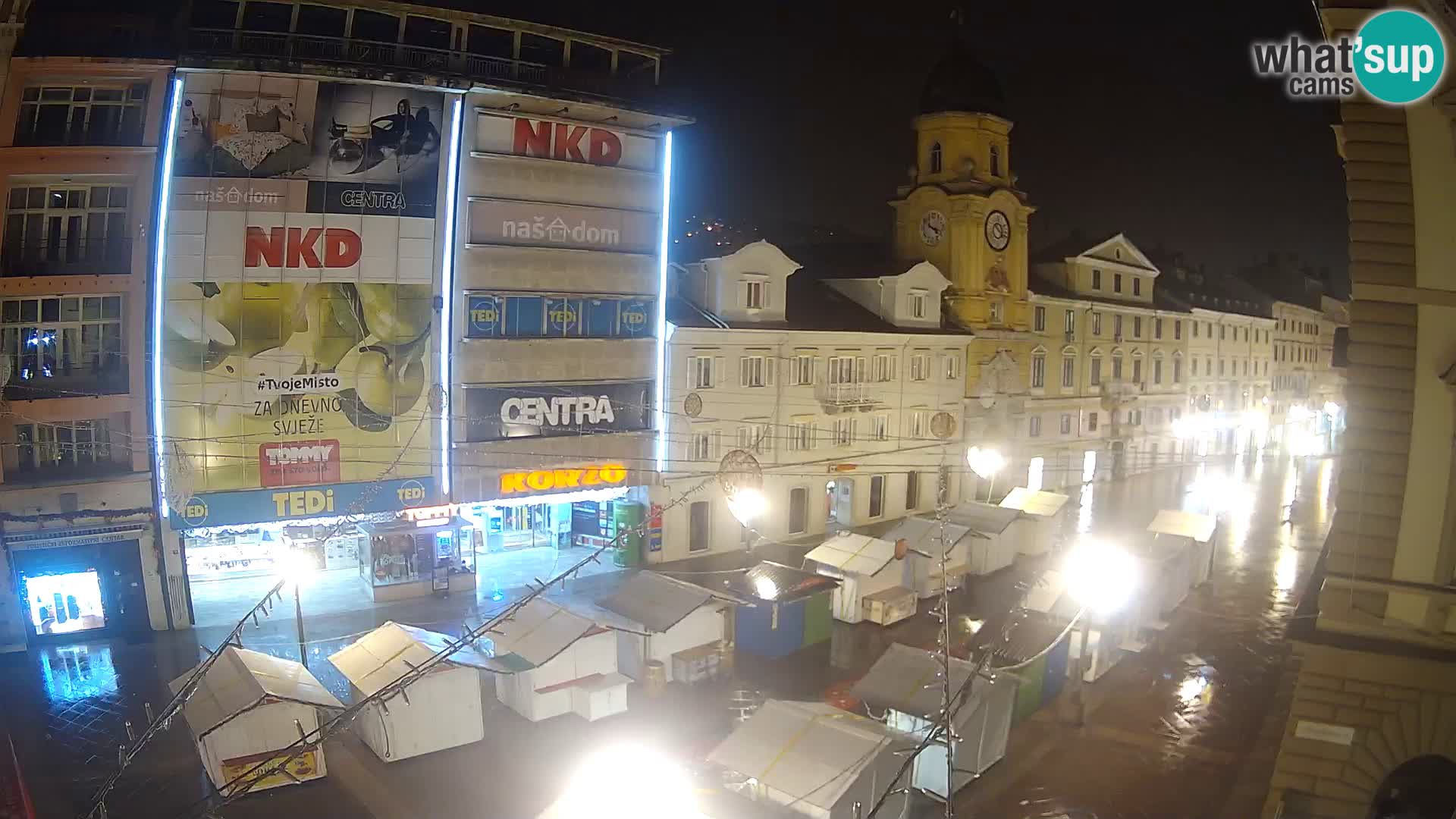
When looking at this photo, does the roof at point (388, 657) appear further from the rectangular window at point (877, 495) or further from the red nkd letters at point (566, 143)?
the rectangular window at point (877, 495)

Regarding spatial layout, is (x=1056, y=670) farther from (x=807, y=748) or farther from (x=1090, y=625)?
(x=807, y=748)

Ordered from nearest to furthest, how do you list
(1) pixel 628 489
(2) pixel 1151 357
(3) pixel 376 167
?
(3) pixel 376 167, (1) pixel 628 489, (2) pixel 1151 357

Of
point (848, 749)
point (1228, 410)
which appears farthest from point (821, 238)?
point (848, 749)

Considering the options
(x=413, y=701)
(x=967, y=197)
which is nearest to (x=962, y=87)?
(x=967, y=197)

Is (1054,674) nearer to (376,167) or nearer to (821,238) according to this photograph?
(376,167)

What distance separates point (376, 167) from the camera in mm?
24719

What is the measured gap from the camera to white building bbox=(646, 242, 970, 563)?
30812 mm

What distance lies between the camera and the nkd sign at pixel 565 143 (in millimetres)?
26016

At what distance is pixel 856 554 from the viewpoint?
25.9 m

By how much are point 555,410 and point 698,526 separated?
6.75 metres

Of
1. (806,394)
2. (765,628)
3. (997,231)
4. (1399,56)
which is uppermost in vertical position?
(997,231)

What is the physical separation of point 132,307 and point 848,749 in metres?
19.4

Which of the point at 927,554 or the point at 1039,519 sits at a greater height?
the point at 1039,519

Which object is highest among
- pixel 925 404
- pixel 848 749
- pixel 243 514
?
pixel 925 404
